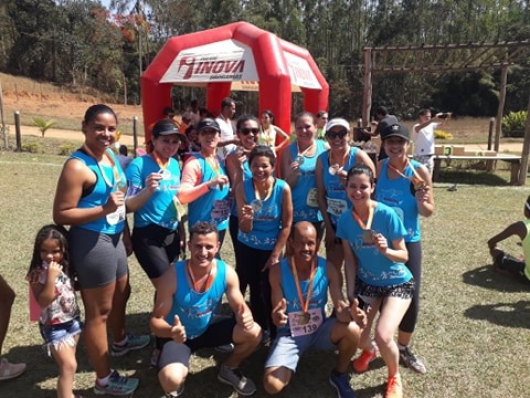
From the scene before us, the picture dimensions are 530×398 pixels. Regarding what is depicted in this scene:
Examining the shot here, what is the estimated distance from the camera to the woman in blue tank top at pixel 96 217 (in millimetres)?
2570

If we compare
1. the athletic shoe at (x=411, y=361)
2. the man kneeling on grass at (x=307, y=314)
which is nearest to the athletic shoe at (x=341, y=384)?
the man kneeling on grass at (x=307, y=314)

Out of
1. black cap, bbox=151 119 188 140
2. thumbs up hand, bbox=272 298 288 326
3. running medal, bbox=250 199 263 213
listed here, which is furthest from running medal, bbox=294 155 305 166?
thumbs up hand, bbox=272 298 288 326

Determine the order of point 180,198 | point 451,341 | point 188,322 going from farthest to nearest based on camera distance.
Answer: point 451,341
point 180,198
point 188,322

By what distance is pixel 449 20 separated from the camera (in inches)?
1799

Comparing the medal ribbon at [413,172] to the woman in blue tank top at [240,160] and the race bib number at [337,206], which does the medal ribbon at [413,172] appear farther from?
the woman in blue tank top at [240,160]

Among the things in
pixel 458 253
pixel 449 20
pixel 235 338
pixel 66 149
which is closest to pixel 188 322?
pixel 235 338

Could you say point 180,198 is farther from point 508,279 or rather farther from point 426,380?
point 508,279

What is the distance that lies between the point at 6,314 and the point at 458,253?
516cm

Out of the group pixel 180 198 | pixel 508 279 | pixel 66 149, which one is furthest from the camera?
pixel 66 149

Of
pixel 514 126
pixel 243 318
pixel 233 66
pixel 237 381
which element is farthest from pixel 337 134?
pixel 514 126

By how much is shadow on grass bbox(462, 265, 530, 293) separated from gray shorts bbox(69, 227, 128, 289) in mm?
3916

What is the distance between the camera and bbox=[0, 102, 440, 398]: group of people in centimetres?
270

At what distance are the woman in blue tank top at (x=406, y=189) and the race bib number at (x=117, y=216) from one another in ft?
5.82

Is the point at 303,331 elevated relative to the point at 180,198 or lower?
lower
